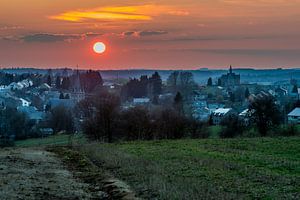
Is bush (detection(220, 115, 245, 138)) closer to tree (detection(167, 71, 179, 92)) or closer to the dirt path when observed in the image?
the dirt path

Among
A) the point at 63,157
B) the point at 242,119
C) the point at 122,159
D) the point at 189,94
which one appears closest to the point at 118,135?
the point at 242,119

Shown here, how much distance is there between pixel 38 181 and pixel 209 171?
285 inches

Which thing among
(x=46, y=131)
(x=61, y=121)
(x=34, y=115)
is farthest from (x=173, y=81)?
(x=46, y=131)

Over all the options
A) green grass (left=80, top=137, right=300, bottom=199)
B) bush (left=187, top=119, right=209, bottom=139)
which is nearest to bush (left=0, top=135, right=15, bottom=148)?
bush (left=187, top=119, right=209, bottom=139)

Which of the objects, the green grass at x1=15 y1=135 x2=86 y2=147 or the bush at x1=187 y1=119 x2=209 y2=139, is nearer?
the green grass at x1=15 y1=135 x2=86 y2=147

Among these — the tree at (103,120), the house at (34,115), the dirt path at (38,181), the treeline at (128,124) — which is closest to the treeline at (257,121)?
the treeline at (128,124)

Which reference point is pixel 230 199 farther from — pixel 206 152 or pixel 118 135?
pixel 118 135

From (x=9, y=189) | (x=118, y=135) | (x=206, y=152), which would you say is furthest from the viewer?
(x=118, y=135)

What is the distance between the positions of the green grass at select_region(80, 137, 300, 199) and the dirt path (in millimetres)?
2149

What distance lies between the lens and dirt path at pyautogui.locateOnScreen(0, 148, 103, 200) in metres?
19.7

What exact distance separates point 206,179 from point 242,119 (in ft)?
160

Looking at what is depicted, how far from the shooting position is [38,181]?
23406mm

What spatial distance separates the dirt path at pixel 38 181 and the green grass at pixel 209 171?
2.15 m

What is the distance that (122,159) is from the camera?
30.8 m
